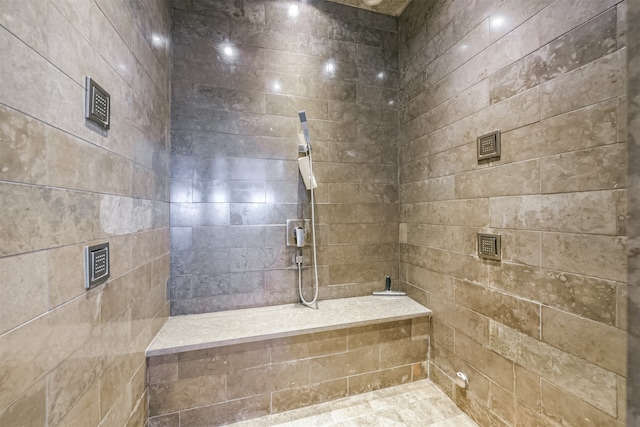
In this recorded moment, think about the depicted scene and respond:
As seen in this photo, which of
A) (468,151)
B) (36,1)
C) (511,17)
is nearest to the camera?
(36,1)

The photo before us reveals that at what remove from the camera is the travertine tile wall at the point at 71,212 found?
62 cm

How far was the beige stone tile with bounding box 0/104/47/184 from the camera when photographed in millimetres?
596

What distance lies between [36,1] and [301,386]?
86.3 inches

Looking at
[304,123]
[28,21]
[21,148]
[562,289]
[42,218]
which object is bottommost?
[562,289]

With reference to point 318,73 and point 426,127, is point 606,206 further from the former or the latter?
point 318,73

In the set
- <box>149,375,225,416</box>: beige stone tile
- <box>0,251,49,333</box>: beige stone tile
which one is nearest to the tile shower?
<box>0,251,49,333</box>: beige stone tile

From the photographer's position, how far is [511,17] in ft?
4.44

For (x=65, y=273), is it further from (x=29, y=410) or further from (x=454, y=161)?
(x=454, y=161)

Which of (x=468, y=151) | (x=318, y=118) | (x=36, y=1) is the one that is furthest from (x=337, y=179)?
(x=36, y=1)

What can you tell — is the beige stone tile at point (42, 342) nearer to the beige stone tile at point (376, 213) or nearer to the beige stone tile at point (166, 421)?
the beige stone tile at point (166, 421)

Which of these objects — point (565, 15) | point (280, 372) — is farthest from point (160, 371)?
point (565, 15)

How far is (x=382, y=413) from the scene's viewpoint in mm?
1666

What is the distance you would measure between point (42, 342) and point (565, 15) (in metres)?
2.35

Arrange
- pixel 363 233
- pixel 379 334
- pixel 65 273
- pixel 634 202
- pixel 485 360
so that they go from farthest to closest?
pixel 363 233 < pixel 379 334 < pixel 485 360 < pixel 65 273 < pixel 634 202
